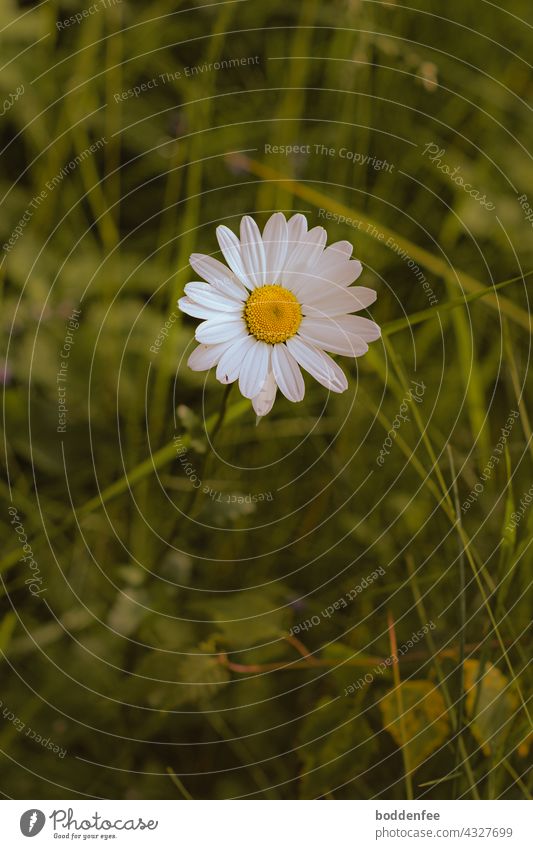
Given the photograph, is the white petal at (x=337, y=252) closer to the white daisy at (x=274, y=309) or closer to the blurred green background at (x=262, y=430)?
the white daisy at (x=274, y=309)

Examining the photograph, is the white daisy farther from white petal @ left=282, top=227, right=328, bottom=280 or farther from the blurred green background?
the blurred green background

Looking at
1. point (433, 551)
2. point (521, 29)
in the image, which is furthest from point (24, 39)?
point (433, 551)

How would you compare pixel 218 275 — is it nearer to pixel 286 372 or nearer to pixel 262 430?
pixel 286 372

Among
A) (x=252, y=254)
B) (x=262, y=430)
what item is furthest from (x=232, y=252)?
(x=262, y=430)
